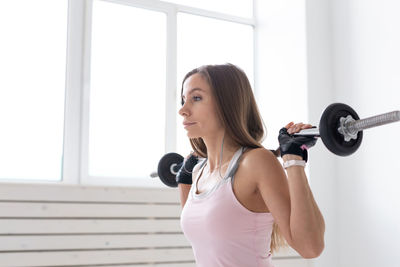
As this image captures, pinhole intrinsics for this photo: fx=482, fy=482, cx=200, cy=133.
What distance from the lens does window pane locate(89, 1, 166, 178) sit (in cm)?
323

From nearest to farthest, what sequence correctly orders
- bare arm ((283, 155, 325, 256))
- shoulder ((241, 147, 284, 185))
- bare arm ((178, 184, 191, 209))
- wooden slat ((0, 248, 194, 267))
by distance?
bare arm ((283, 155, 325, 256)) < shoulder ((241, 147, 284, 185)) < bare arm ((178, 184, 191, 209)) < wooden slat ((0, 248, 194, 267))

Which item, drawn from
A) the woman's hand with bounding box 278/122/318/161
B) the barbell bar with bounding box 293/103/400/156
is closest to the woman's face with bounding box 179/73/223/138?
the woman's hand with bounding box 278/122/318/161

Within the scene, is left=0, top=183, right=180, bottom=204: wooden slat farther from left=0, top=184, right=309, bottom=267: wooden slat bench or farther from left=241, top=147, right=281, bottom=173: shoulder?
left=241, top=147, right=281, bottom=173: shoulder

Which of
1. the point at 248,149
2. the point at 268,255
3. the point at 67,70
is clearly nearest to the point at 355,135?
the point at 248,149

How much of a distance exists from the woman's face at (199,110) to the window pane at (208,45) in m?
1.91

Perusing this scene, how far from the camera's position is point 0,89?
2.93 metres

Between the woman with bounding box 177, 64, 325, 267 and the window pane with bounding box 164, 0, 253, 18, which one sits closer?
the woman with bounding box 177, 64, 325, 267

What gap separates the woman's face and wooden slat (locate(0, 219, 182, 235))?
4.68 feet

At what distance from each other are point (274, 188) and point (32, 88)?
2.19 m

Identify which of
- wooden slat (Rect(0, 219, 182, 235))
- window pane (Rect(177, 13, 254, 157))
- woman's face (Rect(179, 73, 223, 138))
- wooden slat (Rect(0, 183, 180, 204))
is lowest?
wooden slat (Rect(0, 219, 182, 235))

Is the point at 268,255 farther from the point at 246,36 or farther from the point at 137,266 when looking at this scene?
the point at 246,36

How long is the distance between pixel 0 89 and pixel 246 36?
1.97 m

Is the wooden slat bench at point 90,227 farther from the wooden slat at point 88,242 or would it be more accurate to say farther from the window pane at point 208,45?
the window pane at point 208,45

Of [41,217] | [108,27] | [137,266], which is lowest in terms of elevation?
[137,266]
